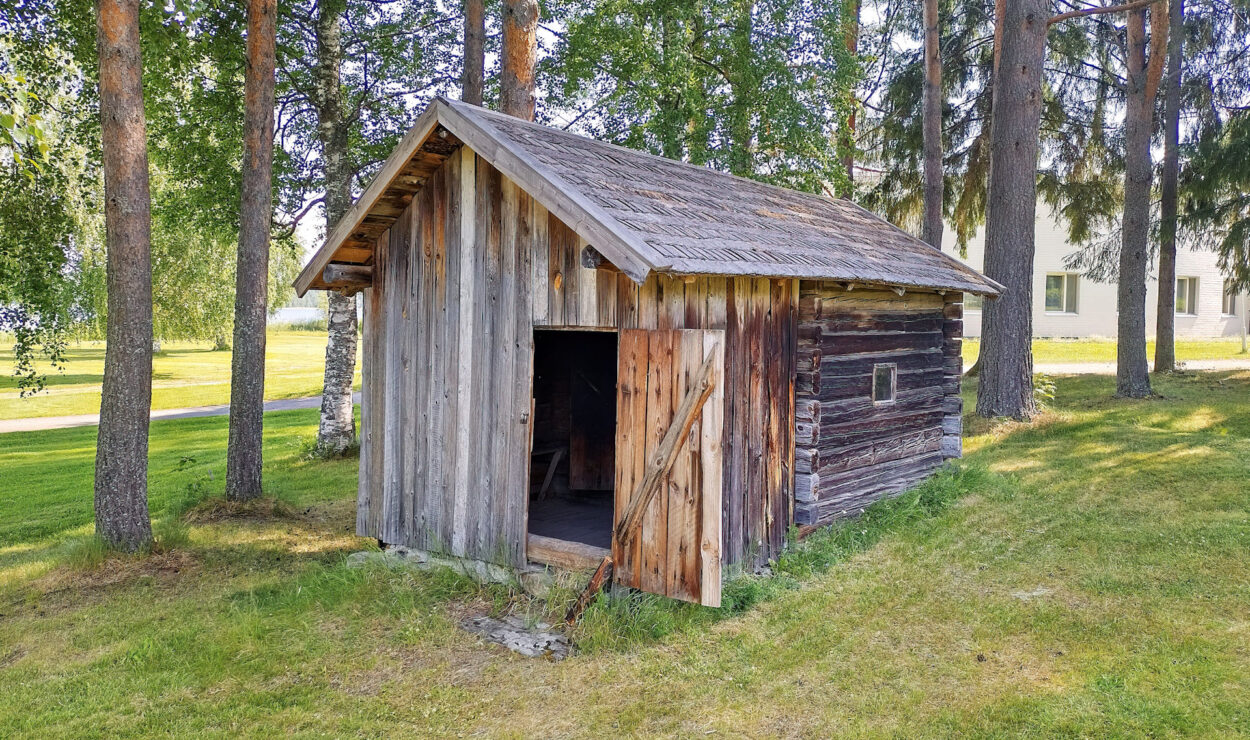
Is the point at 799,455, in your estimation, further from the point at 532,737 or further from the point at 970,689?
the point at 532,737

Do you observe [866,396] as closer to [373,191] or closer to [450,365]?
[450,365]

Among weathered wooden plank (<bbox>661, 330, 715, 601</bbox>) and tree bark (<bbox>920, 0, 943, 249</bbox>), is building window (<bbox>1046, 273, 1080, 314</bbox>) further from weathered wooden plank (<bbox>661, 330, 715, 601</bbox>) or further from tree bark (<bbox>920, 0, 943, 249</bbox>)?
weathered wooden plank (<bbox>661, 330, 715, 601</bbox>)

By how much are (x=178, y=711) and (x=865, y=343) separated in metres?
6.58

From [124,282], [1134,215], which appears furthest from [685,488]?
[1134,215]

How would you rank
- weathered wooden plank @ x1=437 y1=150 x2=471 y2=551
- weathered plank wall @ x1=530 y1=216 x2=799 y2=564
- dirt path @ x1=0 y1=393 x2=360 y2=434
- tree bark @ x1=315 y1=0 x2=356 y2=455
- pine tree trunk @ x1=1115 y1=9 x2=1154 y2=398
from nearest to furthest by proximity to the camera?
1. weathered plank wall @ x1=530 y1=216 x2=799 y2=564
2. weathered wooden plank @ x1=437 y1=150 x2=471 y2=551
3. tree bark @ x1=315 y1=0 x2=356 y2=455
4. pine tree trunk @ x1=1115 y1=9 x2=1154 y2=398
5. dirt path @ x1=0 y1=393 x2=360 y2=434

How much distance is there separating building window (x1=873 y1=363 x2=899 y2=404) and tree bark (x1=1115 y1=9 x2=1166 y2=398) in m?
9.91

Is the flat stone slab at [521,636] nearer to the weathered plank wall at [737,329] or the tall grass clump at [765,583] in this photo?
the tall grass clump at [765,583]

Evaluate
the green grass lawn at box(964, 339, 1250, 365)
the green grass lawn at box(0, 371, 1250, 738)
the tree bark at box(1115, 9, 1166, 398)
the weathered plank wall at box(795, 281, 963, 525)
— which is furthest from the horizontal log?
the green grass lawn at box(964, 339, 1250, 365)

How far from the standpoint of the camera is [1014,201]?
46.3 ft

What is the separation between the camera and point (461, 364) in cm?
704

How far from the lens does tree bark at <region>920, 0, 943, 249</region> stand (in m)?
16.7

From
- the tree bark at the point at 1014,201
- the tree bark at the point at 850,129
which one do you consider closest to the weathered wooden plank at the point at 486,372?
the tree bark at the point at 1014,201

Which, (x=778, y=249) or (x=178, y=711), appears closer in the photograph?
(x=178, y=711)

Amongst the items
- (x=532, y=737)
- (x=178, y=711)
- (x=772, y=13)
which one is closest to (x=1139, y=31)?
(x=772, y=13)
